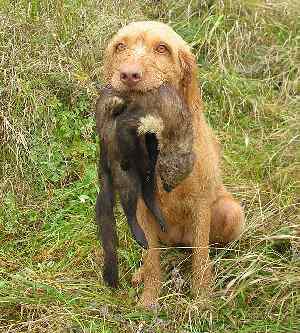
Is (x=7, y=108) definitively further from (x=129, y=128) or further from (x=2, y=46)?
(x=129, y=128)

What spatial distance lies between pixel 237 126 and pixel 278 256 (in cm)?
222

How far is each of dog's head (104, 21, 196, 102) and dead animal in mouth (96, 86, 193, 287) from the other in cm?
7

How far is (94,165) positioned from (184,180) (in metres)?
1.61

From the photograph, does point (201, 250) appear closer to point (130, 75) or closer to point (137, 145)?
point (137, 145)

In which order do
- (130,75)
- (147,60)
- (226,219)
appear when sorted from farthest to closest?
(226,219), (147,60), (130,75)

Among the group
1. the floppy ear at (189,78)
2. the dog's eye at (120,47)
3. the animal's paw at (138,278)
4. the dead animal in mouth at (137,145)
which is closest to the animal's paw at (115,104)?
the dead animal in mouth at (137,145)

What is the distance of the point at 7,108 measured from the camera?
208 inches

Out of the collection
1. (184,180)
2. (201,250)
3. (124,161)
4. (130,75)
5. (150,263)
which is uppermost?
(130,75)

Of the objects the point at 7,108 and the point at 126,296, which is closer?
the point at 126,296

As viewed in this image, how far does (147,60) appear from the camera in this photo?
3412mm

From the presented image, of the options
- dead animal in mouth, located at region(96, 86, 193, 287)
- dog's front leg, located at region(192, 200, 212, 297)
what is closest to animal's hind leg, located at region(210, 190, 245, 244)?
dog's front leg, located at region(192, 200, 212, 297)

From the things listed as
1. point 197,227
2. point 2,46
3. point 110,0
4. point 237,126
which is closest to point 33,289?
point 197,227

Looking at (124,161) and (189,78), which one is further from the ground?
(189,78)

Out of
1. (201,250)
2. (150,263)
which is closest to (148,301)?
(150,263)
